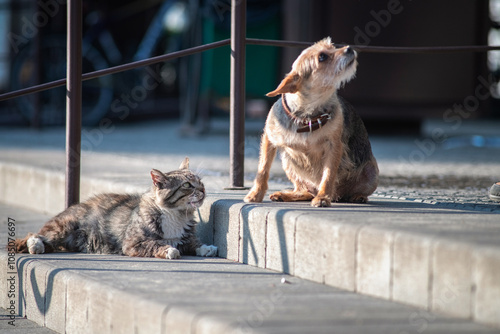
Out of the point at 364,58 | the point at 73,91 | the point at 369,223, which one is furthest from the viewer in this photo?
the point at 364,58

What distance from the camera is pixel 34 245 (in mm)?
4180

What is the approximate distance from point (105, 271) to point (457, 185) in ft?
9.34

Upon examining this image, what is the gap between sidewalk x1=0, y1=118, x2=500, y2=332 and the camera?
279 cm

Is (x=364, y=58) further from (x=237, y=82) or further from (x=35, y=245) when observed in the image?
(x=35, y=245)

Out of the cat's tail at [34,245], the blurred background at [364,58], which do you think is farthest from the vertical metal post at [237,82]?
the blurred background at [364,58]

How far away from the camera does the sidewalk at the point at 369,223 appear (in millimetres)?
2795

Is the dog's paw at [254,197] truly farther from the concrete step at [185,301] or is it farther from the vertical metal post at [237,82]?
the vertical metal post at [237,82]

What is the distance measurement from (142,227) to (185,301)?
1.25 m

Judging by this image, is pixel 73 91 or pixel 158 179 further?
pixel 73 91

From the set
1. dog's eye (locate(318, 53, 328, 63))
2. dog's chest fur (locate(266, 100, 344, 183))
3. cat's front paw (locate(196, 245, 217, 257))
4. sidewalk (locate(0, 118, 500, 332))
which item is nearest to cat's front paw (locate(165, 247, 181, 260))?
cat's front paw (locate(196, 245, 217, 257))

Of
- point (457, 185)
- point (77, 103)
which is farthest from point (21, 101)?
point (457, 185)

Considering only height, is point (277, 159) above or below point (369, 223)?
above

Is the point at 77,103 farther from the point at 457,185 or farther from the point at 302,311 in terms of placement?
the point at 457,185

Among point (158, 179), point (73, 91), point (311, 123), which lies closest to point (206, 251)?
point (158, 179)
